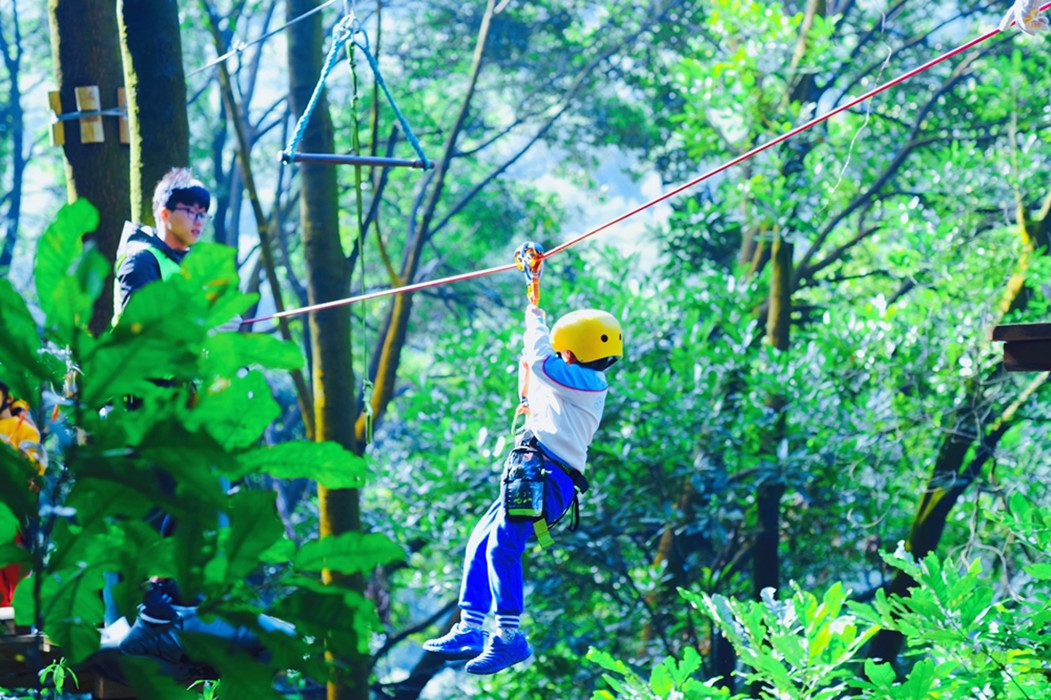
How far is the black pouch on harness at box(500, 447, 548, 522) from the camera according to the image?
12.4 feet

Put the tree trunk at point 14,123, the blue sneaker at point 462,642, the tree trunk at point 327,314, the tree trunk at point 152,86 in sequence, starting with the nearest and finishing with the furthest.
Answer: the blue sneaker at point 462,642 < the tree trunk at point 152,86 < the tree trunk at point 327,314 < the tree trunk at point 14,123

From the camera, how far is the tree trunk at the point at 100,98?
16.9 feet

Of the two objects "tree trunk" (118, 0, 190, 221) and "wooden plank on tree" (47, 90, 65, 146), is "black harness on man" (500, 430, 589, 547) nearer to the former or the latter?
"tree trunk" (118, 0, 190, 221)

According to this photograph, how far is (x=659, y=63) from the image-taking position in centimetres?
1097

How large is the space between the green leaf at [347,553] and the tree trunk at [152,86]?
3.74m

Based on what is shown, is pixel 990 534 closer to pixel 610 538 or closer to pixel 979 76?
pixel 610 538

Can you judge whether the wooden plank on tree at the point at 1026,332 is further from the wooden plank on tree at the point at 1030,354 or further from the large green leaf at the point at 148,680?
the large green leaf at the point at 148,680

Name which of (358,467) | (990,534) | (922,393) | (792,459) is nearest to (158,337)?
(358,467)

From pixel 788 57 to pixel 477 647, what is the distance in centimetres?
602

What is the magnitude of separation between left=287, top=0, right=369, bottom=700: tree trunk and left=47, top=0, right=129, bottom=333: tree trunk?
4.94 ft

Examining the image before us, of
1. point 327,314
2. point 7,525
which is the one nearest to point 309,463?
point 7,525

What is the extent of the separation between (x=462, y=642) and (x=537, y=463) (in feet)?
2.23

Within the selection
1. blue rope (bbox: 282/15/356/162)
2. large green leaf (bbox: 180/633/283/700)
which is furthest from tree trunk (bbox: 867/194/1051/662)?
large green leaf (bbox: 180/633/283/700)

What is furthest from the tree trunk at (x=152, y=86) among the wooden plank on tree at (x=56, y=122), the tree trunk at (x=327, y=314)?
the tree trunk at (x=327, y=314)
